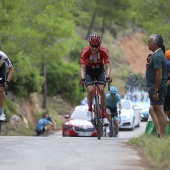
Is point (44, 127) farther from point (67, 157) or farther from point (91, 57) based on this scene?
point (67, 157)

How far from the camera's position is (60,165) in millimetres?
8414

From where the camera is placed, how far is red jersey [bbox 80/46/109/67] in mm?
14195

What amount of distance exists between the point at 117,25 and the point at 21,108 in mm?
36615

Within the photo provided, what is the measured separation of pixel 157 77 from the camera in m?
11.9

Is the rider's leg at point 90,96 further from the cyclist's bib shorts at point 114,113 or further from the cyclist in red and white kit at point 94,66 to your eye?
the cyclist's bib shorts at point 114,113

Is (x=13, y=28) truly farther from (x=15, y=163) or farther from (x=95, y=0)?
(x=95, y=0)

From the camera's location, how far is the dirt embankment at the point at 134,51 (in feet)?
229

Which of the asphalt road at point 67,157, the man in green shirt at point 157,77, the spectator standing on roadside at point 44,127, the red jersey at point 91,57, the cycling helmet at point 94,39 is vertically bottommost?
the asphalt road at point 67,157

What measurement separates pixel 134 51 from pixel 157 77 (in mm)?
59763

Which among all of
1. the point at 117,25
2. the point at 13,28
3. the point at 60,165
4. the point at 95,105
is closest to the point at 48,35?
the point at 13,28

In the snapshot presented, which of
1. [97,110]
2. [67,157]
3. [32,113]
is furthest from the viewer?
[32,113]

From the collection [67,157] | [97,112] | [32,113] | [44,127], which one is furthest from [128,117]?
[67,157]

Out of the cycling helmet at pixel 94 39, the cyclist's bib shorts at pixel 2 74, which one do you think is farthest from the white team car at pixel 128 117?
the cycling helmet at pixel 94 39

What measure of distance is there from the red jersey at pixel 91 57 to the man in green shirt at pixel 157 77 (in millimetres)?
2141
